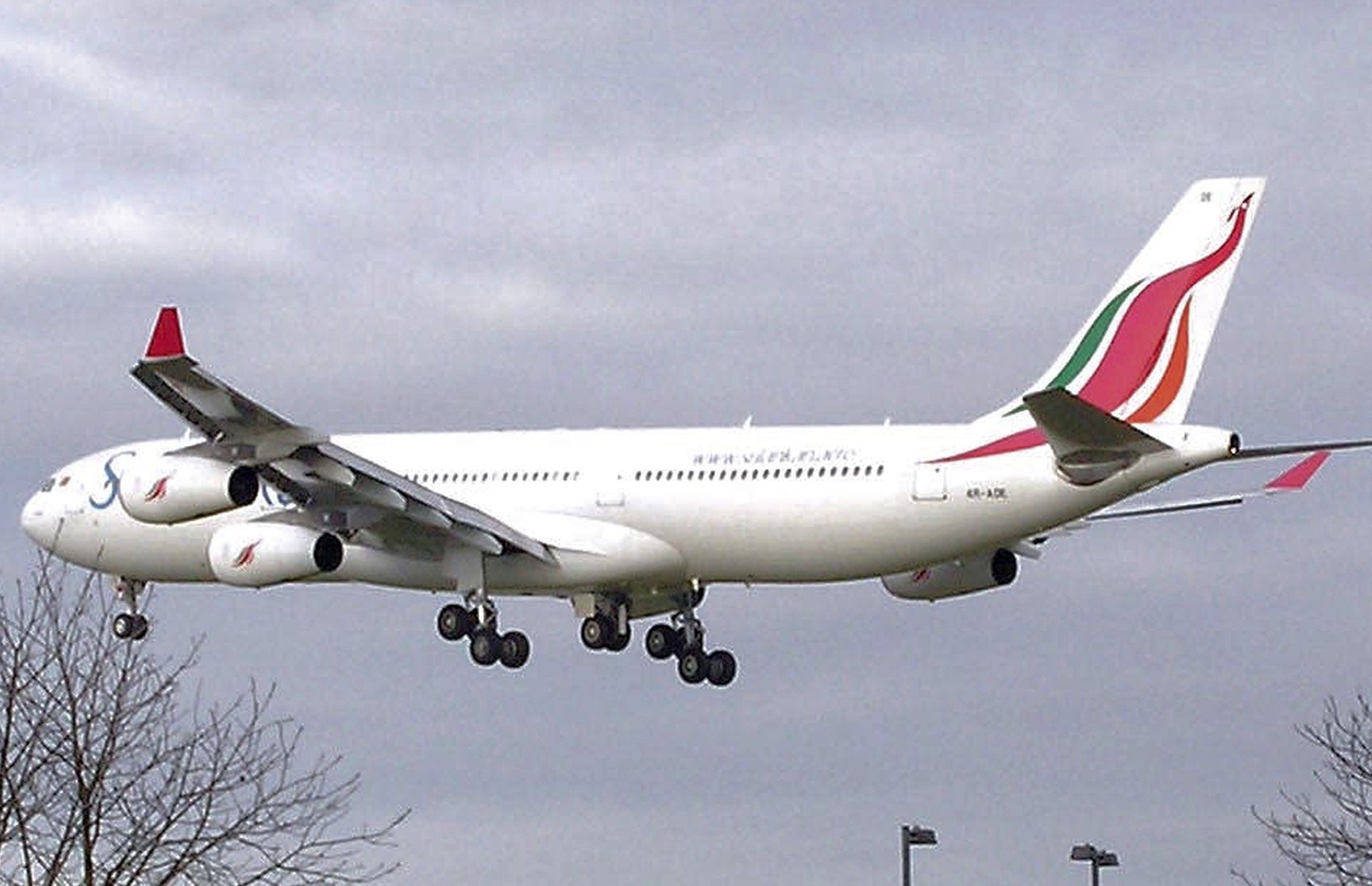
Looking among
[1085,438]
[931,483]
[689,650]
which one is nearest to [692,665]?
[689,650]

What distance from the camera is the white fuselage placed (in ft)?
199

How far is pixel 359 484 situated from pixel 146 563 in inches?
335

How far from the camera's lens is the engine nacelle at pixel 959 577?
67.0 metres

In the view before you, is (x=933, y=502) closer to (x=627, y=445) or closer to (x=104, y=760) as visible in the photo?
(x=627, y=445)

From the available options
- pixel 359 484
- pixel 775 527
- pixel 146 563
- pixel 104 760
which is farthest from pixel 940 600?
pixel 104 760

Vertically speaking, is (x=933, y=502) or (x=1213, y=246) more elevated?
(x=1213, y=246)

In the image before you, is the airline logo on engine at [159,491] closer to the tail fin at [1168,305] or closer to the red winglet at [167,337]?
the red winglet at [167,337]

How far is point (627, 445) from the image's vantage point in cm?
6756

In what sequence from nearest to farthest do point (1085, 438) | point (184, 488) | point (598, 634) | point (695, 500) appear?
point (1085, 438) < point (184, 488) < point (695, 500) < point (598, 634)

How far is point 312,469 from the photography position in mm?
65562

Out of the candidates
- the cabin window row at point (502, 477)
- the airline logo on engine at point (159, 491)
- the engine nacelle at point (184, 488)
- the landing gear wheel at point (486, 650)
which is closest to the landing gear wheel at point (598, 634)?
the landing gear wheel at point (486, 650)

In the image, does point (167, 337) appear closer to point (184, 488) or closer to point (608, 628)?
point (184, 488)

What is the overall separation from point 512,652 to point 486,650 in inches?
20.9

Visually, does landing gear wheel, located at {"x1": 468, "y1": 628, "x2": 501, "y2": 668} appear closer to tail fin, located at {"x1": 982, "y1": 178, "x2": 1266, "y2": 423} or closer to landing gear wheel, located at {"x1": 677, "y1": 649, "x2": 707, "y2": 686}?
landing gear wheel, located at {"x1": 677, "y1": 649, "x2": 707, "y2": 686}
